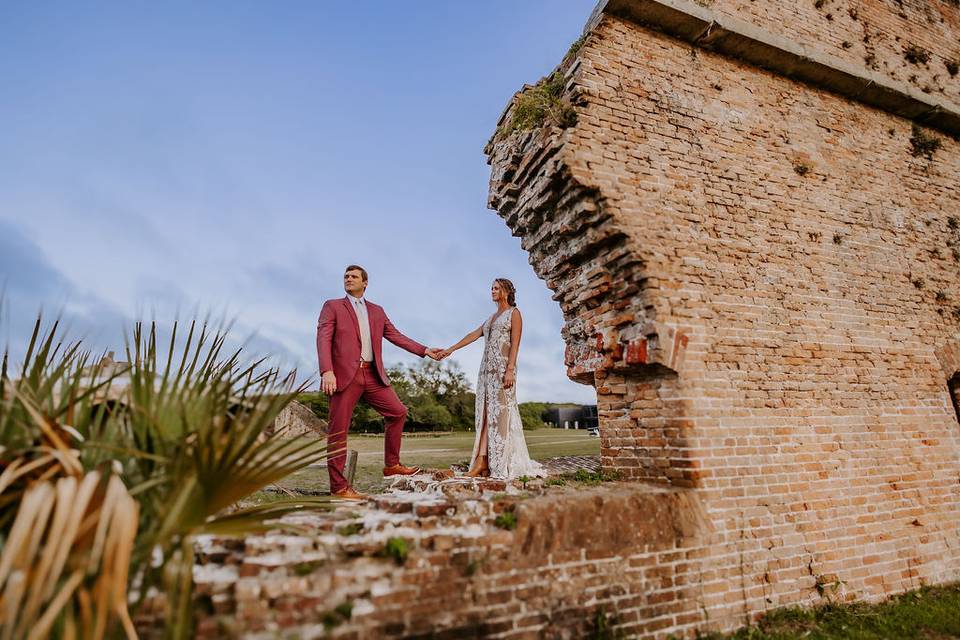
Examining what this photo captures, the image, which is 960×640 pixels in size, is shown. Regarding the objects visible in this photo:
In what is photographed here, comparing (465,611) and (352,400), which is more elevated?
(352,400)

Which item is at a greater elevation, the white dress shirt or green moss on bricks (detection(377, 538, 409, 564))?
the white dress shirt

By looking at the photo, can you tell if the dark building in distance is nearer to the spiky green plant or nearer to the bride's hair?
the bride's hair

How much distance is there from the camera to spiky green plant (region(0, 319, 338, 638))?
1680 millimetres

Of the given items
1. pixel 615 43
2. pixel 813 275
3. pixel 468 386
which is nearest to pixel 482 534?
pixel 813 275

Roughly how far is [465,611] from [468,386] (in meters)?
48.1

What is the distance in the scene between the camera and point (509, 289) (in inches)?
219

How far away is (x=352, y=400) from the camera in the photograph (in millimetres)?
4574

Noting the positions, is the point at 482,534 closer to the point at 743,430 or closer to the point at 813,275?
the point at 743,430

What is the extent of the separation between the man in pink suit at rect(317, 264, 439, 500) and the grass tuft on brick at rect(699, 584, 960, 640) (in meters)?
3.19

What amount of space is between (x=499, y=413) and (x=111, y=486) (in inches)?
145

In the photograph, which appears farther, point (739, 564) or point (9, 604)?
point (739, 564)

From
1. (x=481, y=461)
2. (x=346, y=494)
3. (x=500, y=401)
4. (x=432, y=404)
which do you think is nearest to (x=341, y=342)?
(x=346, y=494)

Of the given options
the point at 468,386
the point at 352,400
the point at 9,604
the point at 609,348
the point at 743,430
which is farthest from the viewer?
the point at 468,386

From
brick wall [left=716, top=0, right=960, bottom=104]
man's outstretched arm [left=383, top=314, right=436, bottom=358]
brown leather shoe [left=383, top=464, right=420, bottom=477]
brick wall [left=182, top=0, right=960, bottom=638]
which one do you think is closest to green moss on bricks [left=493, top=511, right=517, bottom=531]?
brick wall [left=182, top=0, right=960, bottom=638]
